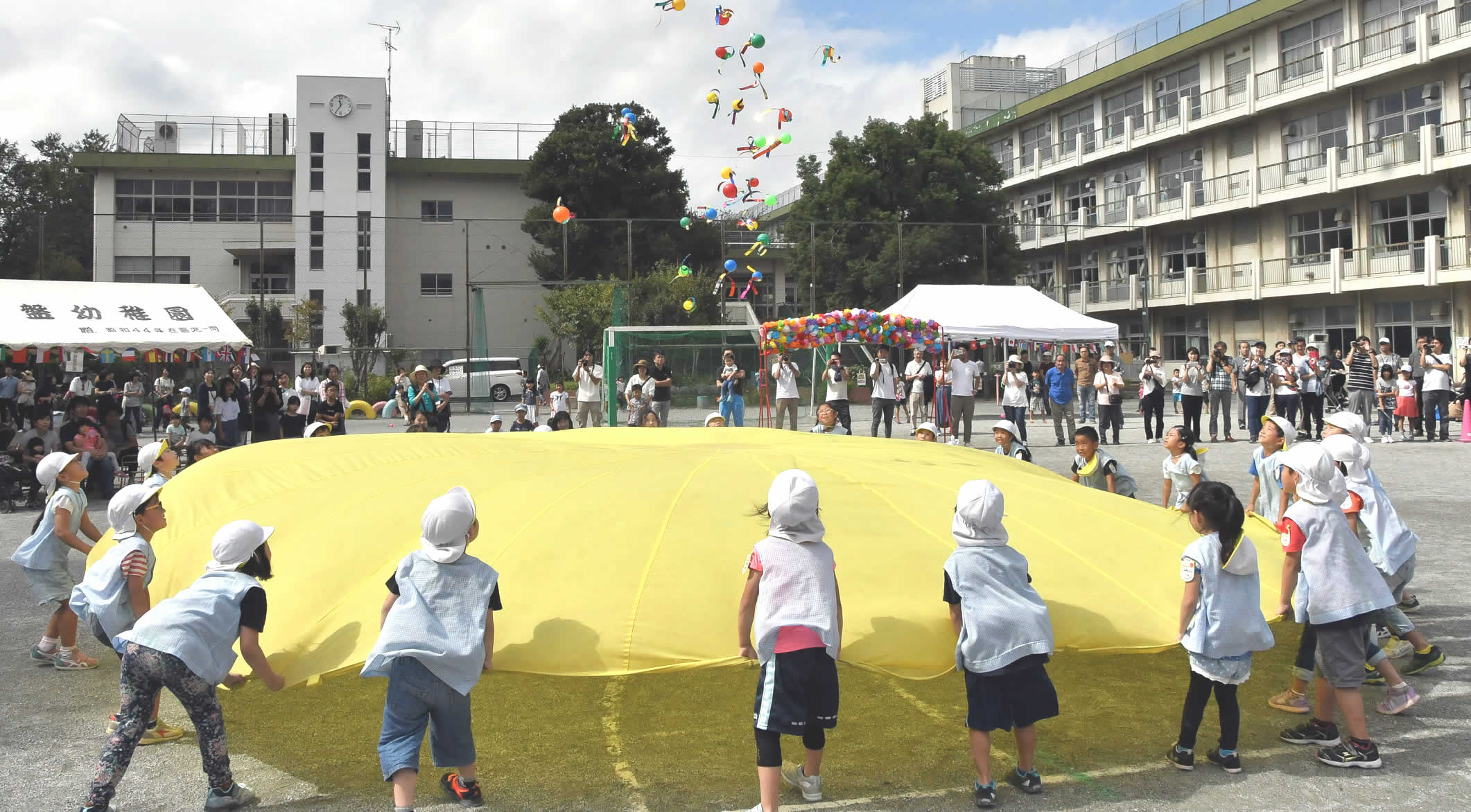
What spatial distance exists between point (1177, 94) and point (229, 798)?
122 ft

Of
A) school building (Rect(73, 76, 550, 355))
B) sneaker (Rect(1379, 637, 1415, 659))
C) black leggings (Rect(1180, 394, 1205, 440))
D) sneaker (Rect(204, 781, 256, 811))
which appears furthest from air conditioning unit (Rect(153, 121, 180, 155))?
sneaker (Rect(1379, 637, 1415, 659))

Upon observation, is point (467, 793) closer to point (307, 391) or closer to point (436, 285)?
point (307, 391)

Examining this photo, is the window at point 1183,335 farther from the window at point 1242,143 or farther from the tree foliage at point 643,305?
the tree foliage at point 643,305

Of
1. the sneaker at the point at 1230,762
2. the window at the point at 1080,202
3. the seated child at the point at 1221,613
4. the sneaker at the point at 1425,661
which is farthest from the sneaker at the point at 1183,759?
the window at the point at 1080,202

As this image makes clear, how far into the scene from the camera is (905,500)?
225 inches

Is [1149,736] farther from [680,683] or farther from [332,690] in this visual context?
[332,690]

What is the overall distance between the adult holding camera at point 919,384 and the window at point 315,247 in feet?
79.8

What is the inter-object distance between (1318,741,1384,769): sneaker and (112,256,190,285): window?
3397 centimetres

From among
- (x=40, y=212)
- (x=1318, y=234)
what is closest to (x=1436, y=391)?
(x=1318, y=234)

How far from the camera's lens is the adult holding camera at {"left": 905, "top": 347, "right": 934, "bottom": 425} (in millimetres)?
18688

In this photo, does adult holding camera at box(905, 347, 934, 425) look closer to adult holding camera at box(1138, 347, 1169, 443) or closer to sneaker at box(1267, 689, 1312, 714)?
adult holding camera at box(1138, 347, 1169, 443)

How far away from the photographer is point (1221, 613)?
14.0 feet

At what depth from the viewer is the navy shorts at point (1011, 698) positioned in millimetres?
4090

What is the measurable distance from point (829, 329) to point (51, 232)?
1686 inches
